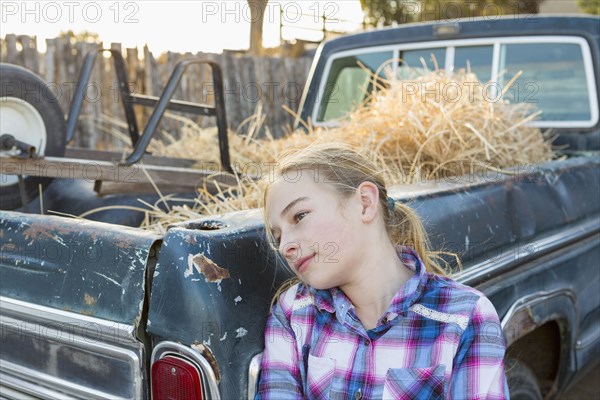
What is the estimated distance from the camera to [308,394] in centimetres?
144

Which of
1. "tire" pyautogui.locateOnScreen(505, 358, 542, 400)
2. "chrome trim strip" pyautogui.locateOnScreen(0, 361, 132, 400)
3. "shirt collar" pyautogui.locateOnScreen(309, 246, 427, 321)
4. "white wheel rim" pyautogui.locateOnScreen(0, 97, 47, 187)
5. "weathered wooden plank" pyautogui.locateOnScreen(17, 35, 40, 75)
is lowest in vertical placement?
"tire" pyautogui.locateOnScreen(505, 358, 542, 400)

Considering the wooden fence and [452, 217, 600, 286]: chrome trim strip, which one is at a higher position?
the wooden fence

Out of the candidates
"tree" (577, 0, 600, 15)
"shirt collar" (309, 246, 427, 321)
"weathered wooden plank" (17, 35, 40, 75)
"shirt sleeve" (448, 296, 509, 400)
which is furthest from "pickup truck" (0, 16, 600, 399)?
"tree" (577, 0, 600, 15)

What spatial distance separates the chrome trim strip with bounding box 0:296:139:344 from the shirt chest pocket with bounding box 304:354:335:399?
0.36 meters

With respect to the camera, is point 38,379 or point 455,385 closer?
point 455,385

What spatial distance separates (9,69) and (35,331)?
4.03 feet

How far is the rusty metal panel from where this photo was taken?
Result: 1.39m

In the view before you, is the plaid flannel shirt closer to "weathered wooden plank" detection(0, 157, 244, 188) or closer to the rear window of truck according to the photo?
"weathered wooden plank" detection(0, 157, 244, 188)

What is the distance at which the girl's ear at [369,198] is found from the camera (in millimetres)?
1532

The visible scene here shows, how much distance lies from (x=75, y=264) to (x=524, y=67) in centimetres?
267

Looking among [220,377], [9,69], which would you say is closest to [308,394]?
[220,377]

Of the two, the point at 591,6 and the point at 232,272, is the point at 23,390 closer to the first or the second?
the point at 232,272

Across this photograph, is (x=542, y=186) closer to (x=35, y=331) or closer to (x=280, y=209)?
(x=280, y=209)

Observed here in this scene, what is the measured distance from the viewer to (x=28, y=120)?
8.15 feet
